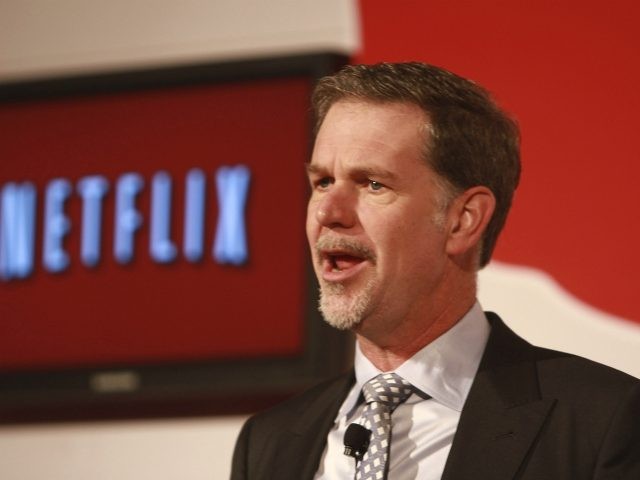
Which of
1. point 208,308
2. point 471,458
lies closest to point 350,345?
point 208,308

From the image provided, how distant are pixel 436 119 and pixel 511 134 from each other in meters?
0.14

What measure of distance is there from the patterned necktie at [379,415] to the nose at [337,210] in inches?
9.3

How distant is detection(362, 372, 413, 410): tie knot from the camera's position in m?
1.76

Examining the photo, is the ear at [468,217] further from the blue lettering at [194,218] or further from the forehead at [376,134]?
the blue lettering at [194,218]

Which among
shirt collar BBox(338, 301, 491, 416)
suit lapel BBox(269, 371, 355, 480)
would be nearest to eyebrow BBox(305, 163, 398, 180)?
shirt collar BBox(338, 301, 491, 416)

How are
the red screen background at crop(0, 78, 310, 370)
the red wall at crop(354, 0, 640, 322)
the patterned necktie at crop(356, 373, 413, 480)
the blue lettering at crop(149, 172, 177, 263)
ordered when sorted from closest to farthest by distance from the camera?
1. the patterned necktie at crop(356, 373, 413, 480)
2. the red wall at crop(354, 0, 640, 322)
3. the red screen background at crop(0, 78, 310, 370)
4. the blue lettering at crop(149, 172, 177, 263)

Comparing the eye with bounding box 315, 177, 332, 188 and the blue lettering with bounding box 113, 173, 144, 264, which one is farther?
the blue lettering with bounding box 113, 173, 144, 264

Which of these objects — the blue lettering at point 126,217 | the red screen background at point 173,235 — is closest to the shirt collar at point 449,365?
the red screen background at point 173,235

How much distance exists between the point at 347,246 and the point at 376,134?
0.56 ft

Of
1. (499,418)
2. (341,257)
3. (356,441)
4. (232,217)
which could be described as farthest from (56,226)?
(499,418)

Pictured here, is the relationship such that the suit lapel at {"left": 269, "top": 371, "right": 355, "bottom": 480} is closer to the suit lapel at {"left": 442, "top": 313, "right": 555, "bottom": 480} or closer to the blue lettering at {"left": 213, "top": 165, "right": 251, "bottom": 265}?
the suit lapel at {"left": 442, "top": 313, "right": 555, "bottom": 480}

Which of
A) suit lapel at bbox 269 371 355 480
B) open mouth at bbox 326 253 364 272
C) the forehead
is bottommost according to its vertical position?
suit lapel at bbox 269 371 355 480

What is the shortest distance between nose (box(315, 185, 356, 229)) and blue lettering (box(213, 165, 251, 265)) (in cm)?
110

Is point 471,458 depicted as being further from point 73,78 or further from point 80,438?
point 73,78
